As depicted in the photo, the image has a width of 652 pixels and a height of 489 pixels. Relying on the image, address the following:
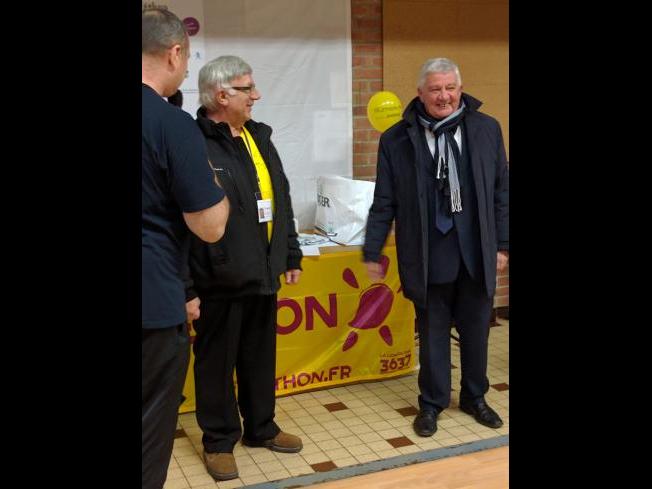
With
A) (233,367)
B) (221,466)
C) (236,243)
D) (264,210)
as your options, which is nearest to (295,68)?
(264,210)

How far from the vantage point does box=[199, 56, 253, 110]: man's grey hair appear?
3.07m

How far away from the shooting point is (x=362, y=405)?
3.97 m

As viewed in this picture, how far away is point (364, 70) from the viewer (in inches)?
185

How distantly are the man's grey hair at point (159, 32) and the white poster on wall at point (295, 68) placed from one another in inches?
90.6

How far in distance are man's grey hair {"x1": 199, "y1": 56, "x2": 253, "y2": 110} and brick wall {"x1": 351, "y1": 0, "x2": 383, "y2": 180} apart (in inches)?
65.8

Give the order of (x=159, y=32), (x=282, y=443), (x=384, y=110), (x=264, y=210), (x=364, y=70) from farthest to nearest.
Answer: (x=364, y=70) < (x=384, y=110) < (x=282, y=443) < (x=264, y=210) < (x=159, y=32)

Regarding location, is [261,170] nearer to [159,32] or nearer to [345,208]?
[345,208]

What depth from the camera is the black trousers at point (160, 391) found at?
208 centimetres

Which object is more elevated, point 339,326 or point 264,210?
point 264,210

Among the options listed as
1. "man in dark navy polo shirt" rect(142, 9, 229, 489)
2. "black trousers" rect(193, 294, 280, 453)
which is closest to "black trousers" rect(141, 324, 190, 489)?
"man in dark navy polo shirt" rect(142, 9, 229, 489)

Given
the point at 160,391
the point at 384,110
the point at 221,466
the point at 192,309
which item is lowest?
the point at 221,466

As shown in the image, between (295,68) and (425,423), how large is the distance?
7.02ft
